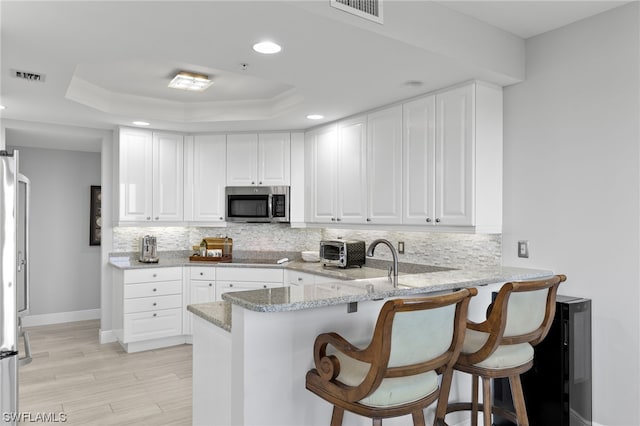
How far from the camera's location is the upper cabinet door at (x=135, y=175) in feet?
15.6

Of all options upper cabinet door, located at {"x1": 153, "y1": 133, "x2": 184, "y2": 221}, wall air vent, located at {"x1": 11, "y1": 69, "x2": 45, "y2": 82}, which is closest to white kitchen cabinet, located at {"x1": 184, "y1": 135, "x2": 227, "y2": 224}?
upper cabinet door, located at {"x1": 153, "y1": 133, "x2": 184, "y2": 221}

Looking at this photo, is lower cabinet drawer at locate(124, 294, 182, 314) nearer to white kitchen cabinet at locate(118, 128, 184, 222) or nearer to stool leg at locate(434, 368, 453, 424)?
white kitchen cabinet at locate(118, 128, 184, 222)

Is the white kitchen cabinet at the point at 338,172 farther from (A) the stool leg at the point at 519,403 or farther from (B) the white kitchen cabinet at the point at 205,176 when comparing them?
(A) the stool leg at the point at 519,403

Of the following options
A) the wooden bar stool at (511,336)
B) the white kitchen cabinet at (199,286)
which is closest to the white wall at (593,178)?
the wooden bar stool at (511,336)

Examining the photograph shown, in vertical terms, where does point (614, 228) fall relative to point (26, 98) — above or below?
below

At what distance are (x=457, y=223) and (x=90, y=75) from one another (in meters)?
3.17

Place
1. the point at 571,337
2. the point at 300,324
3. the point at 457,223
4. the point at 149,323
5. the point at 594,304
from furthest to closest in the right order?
the point at 149,323 < the point at 457,223 < the point at 594,304 < the point at 571,337 < the point at 300,324

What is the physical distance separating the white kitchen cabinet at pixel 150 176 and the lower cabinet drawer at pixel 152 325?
1016mm

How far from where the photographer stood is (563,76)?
2.99 meters

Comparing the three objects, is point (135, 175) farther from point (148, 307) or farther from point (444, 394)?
point (444, 394)

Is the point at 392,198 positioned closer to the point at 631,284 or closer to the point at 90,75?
the point at 631,284

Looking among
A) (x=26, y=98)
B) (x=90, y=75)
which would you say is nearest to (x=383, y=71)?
(x=90, y=75)

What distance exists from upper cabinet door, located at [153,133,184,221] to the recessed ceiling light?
2743 millimetres

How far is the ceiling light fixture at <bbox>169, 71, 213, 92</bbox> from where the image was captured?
12.0ft
